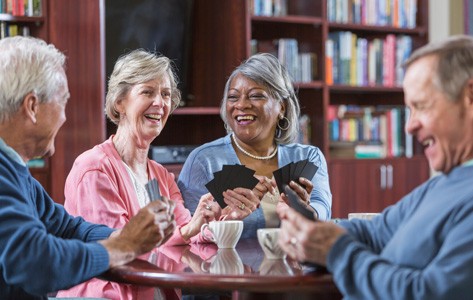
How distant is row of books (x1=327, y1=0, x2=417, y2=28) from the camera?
5136mm

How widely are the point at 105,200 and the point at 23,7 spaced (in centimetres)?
223

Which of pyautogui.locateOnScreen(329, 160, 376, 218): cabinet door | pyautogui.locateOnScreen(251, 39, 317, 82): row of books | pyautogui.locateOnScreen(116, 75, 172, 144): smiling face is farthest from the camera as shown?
pyautogui.locateOnScreen(329, 160, 376, 218): cabinet door

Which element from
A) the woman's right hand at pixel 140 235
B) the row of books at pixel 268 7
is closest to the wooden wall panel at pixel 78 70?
the row of books at pixel 268 7

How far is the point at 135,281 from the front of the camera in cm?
182

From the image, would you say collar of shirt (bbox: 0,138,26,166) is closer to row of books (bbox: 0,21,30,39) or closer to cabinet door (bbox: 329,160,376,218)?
row of books (bbox: 0,21,30,39)

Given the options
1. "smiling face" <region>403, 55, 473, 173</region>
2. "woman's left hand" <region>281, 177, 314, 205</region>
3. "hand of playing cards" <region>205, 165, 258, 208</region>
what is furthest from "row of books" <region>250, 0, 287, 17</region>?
"smiling face" <region>403, 55, 473, 173</region>

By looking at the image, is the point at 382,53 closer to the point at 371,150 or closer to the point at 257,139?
the point at 371,150

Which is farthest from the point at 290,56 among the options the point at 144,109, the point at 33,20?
the point at 144,109

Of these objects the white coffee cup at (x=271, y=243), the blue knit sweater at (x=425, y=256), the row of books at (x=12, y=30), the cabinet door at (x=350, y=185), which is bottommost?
the cabinet door at (x=350, y=185)

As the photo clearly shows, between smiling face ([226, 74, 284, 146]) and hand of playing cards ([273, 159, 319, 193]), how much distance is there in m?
0.58

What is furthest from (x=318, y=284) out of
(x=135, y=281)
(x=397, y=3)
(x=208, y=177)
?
(x=397, y=3)

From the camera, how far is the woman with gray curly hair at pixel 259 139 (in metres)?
2.95

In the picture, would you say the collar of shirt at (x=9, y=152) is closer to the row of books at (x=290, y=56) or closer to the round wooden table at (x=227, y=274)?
the round wooden table at (x=227, y=274)

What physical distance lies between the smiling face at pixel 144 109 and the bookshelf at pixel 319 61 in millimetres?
1730
